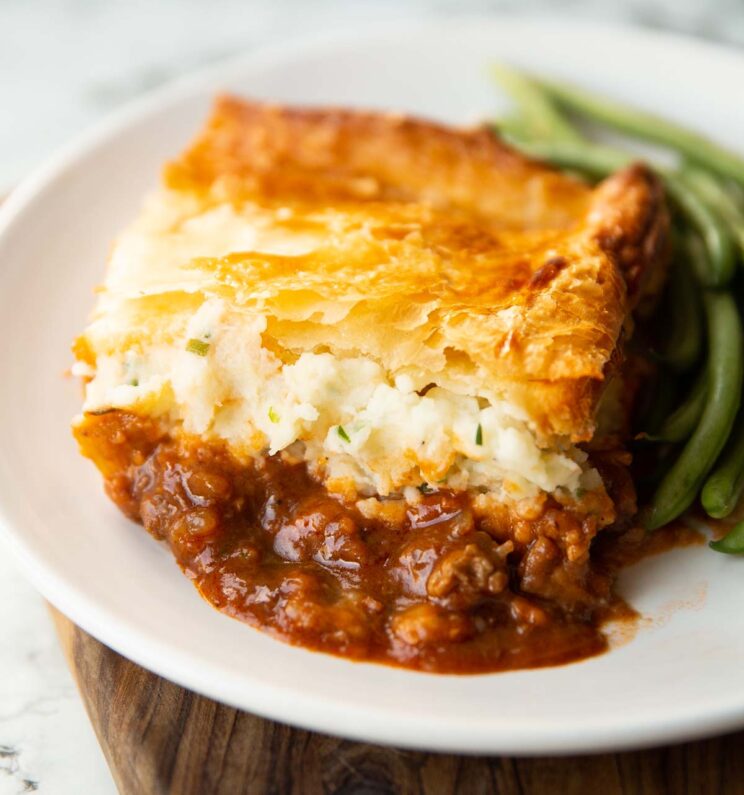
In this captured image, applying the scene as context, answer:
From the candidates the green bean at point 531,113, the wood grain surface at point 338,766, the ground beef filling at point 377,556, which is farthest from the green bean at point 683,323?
the wood grain surface at point 338,766

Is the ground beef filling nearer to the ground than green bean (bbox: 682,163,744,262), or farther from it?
nearer to the ground

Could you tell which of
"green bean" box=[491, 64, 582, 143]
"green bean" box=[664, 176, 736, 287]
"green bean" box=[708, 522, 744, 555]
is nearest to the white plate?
"green bean" box=[708, 522, 744, 555]

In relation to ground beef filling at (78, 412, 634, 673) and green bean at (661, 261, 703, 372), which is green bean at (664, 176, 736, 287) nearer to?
green bean at (661, 261, 703, 372)

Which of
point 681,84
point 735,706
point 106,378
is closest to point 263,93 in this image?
point 681,84

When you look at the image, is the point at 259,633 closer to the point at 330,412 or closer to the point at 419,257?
the point at 330,412

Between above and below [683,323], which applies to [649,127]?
above

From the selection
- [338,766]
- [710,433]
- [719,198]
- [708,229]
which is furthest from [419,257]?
[719,198]
